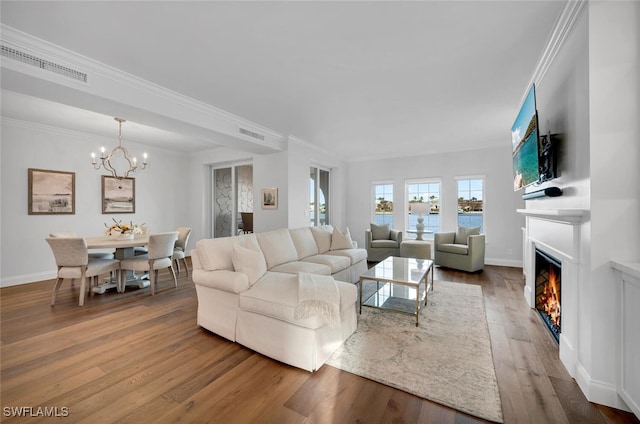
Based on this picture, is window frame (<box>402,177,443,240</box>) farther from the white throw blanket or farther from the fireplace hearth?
the white throw blanket

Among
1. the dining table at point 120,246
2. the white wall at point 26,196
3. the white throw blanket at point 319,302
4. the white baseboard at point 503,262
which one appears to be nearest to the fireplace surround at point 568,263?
the white throw blanket at point 319,302

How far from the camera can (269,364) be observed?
2.17 metres

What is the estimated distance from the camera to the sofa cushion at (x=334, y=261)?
3787 mm

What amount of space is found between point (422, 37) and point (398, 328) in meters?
2.72

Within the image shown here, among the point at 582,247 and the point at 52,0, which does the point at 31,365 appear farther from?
the point at 582,247

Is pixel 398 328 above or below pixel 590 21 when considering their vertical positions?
below

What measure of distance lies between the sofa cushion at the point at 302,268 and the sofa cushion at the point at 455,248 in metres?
3.04

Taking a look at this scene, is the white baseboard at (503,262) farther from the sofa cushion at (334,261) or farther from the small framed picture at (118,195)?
the small framed picture at (118,195)

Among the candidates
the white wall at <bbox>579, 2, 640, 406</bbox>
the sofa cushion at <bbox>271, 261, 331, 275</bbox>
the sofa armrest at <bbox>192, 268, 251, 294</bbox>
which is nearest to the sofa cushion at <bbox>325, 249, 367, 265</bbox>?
the sofa cushion at <bbox>271, 261, 331, 275</bbox>

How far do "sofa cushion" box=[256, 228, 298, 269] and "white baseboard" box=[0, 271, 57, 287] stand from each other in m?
4.24

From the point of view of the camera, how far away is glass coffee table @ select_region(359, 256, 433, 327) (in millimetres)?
2920

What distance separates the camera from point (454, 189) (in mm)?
6270

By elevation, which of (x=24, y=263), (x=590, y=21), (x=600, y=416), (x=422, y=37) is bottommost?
(x=600, y=416)

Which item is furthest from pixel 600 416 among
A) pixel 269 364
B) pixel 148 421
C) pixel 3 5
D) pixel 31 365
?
pixel 3 5
